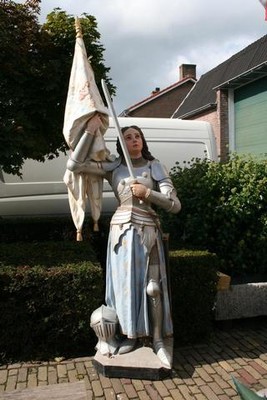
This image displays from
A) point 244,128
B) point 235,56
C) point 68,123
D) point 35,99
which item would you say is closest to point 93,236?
point 35,99

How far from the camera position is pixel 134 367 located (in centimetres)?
359

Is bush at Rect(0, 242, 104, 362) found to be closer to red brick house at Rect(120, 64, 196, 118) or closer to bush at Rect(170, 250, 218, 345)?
bush at Rect(170, 250, 218, 345)

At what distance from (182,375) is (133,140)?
1.99 m

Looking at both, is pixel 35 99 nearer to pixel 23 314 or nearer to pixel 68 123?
pixel 68 123

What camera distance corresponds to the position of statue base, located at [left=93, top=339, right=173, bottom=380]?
11.8 feet

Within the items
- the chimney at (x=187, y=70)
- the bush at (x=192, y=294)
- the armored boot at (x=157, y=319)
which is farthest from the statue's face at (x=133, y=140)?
the chimney at (x=187, y=70)

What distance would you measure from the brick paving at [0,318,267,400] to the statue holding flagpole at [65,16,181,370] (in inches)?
8.7

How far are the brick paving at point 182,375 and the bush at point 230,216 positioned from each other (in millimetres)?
1235

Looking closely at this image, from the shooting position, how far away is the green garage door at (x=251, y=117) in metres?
14.3

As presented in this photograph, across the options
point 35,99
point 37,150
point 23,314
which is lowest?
point 23,314

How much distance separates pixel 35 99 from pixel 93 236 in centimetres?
203

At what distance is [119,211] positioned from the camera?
12.4 ft

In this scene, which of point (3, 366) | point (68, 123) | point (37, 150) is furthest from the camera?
point (37, 150)

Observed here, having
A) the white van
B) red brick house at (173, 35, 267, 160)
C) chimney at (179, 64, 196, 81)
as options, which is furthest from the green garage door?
chimney at (179, 64, 196, 81)
